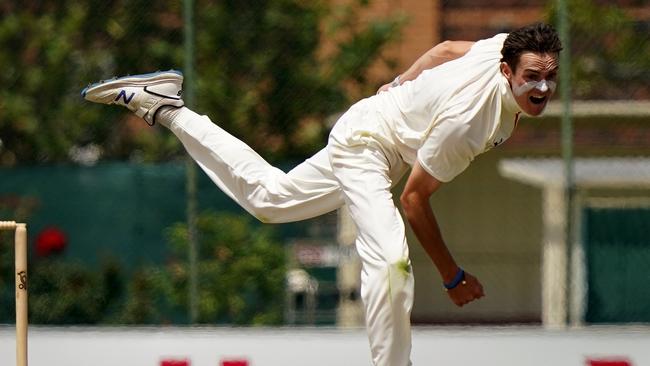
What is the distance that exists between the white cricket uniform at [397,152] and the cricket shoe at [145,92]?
68cm

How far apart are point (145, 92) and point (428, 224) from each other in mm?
1404

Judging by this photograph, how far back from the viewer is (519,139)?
9.02 meters

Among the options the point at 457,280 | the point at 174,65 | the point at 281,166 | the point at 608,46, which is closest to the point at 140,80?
the point at 457,280

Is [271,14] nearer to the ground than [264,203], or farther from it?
farther from it

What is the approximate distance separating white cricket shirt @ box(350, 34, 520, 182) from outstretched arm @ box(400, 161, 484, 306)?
2.1 inches

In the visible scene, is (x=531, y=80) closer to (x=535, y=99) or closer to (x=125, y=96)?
(x=535, y=99)

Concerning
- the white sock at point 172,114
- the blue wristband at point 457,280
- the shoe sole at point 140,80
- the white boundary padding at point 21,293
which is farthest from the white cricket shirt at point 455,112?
the white boundary padding at point 21,293

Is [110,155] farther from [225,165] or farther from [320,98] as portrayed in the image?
[225,165]

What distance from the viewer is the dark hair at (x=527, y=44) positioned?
4.91 m

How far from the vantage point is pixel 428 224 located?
5156 mm

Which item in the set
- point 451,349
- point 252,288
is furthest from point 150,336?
point 252,288

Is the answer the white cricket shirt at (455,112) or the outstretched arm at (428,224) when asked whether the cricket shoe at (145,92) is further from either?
the outstretched arm at (428,224)

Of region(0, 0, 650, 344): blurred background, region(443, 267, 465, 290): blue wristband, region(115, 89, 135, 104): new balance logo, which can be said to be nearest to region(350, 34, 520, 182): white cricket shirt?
region(443, 267, 465, 290): blue wristband

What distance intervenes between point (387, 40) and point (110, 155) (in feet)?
5.94
